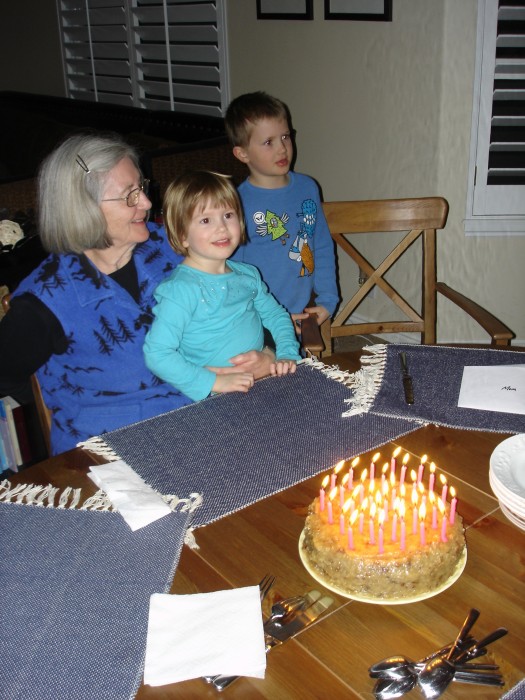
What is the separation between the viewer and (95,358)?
1589 millimetres

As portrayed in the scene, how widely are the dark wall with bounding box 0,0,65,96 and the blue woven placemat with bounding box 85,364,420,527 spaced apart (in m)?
5.30

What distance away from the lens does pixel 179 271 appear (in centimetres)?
161

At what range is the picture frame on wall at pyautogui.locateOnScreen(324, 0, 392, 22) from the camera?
2863mm

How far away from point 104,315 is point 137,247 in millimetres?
231

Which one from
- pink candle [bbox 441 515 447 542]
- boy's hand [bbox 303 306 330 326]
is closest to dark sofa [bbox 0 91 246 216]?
boy's hand [bbox 303 306 330 326]

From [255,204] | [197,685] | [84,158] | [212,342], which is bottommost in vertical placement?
[197,685]

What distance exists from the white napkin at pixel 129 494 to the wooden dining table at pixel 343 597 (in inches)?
1.3

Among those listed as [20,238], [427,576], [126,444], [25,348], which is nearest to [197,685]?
[427,576]

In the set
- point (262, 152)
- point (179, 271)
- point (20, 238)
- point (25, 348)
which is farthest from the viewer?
point (20, 238)

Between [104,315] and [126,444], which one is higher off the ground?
[104,315]

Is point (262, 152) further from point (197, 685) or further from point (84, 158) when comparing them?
point (197, 685)

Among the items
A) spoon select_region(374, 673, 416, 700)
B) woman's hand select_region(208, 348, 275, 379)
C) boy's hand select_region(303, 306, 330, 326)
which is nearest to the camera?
spoon select_region(374, 673, 416, 700)

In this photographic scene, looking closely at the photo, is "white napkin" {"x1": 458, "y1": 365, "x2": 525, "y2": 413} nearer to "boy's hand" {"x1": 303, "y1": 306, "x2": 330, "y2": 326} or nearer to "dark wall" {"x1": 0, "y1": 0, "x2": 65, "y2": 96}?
"boy's hand" {"x1": 303, "y1": 306, "x2": 330, "y2": 326}

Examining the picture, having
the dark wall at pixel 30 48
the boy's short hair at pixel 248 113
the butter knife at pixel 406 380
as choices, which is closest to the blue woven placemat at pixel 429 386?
the butter knife at pixel 406 380
